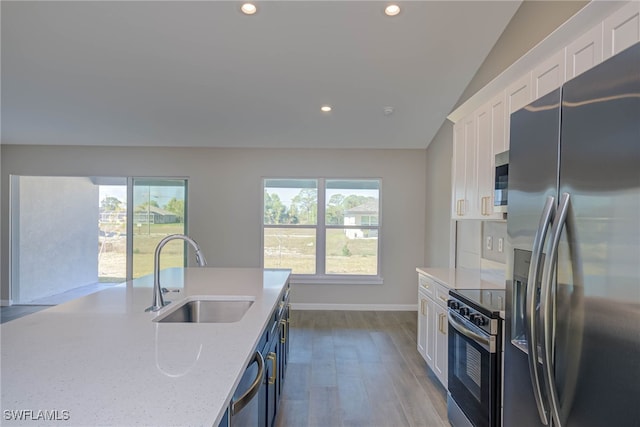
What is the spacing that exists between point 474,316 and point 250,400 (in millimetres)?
1414

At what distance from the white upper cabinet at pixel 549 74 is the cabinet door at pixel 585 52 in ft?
0.21

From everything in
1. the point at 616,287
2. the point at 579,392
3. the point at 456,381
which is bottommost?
the point at 456,381

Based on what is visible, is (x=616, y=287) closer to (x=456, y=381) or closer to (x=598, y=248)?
(x=598, y=248)

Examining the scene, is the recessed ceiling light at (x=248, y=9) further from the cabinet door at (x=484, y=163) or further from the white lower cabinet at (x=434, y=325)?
the white lower cabinet at (x=434, y=325)

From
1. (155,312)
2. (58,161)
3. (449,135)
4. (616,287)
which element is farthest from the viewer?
(58,161)

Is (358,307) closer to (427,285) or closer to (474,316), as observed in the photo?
(427,285)

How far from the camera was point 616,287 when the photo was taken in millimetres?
923

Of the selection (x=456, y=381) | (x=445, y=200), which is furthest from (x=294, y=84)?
(x=456, y=381)

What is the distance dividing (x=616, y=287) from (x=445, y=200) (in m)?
3.55

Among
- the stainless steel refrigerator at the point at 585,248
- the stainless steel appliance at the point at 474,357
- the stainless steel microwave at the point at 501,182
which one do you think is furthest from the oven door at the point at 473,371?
the stainless steel microwave at the point at 501,182

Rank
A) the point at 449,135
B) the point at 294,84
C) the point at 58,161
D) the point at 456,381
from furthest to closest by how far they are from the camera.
Answer: the point at 58,161 → the point at 449,135 → the point at 294,84 → the point at 456,381

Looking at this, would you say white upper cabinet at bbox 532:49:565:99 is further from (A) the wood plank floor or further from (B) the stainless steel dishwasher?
(A) the wood plank floor

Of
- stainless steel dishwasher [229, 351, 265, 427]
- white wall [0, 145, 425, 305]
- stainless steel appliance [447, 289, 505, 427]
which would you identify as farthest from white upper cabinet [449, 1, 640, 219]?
white wall [0, 145, 425, 305]

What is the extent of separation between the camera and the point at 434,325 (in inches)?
110
